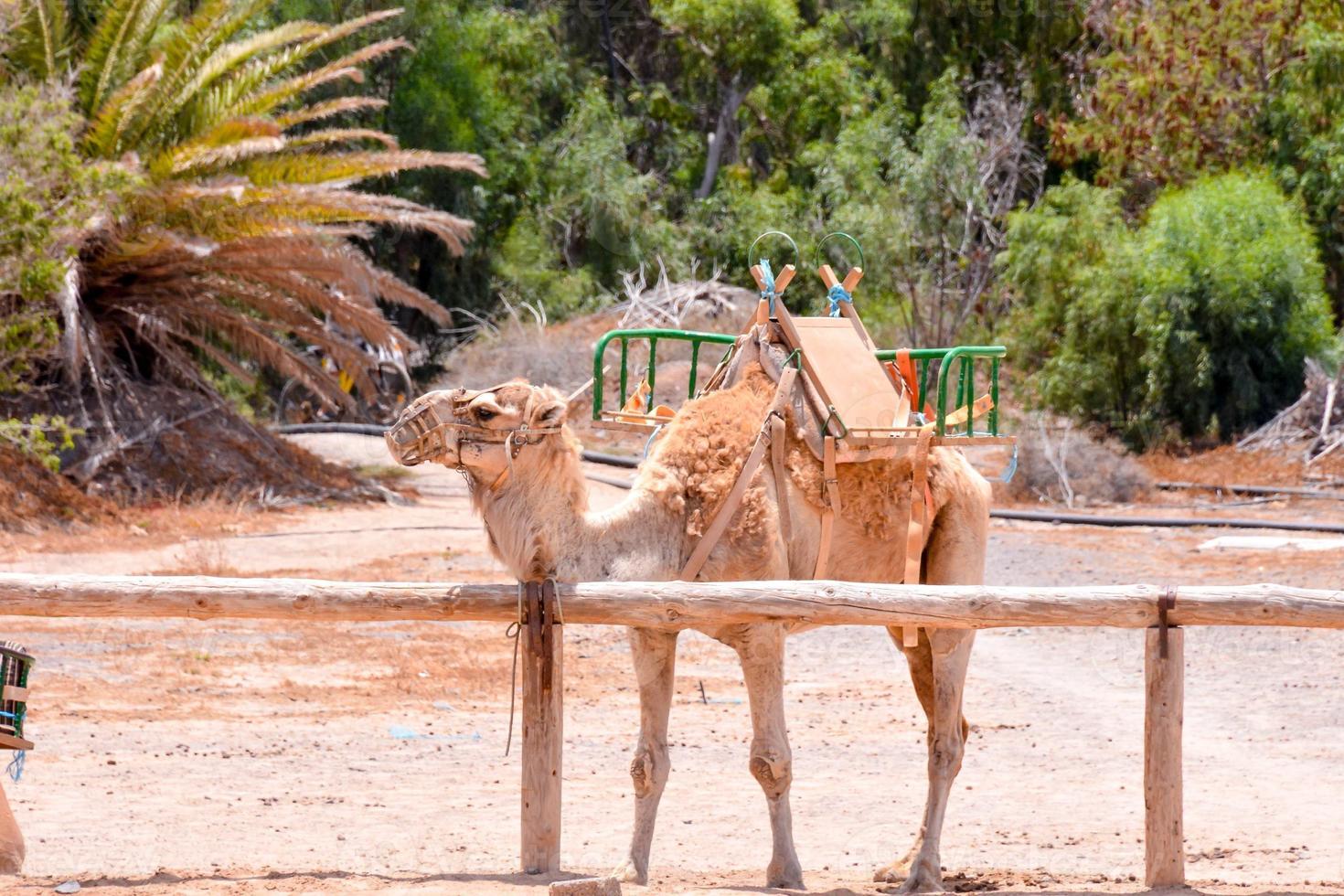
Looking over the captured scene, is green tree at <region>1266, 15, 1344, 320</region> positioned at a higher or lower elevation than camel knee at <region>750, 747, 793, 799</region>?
higher

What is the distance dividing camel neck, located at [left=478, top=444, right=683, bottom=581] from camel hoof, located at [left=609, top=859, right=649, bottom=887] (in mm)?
1006

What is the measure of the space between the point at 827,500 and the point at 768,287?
928 mm

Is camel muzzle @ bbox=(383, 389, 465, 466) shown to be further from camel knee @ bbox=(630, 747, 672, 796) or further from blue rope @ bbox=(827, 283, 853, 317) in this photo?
blue rope @ bbox=(827, 283, 853, 317)

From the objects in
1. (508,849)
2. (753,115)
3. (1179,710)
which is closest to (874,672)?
(508,849)

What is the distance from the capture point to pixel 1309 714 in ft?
32.6

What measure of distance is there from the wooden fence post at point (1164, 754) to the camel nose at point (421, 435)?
94.9 inches

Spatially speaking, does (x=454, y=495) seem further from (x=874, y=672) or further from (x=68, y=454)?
(x=874, y=672)

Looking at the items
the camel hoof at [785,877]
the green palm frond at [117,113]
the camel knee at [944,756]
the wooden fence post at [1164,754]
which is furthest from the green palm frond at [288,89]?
the wooden fence post at [1164,754]

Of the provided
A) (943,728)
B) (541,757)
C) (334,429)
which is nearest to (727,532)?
(541,757)

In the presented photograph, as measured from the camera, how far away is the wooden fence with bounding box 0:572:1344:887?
5500 mm

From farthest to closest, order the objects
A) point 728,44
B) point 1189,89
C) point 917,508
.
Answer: point 728,44
point 1189,89
point 917,508

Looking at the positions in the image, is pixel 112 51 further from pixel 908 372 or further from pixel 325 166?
pixel 908 372

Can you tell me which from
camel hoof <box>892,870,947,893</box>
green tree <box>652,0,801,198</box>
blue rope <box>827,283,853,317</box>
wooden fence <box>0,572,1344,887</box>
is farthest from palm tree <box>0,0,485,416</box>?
green tree <box>652,0,801,198</box>

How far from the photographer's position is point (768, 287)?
679 centimetres
